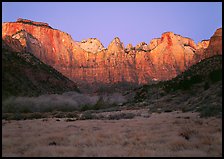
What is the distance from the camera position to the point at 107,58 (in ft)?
495

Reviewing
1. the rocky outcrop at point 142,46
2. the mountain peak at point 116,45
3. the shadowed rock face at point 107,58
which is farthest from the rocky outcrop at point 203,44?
the mountain peak at point 116,45

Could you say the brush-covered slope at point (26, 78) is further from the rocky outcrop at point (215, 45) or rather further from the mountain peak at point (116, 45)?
the mountain peak at point (116, 45)

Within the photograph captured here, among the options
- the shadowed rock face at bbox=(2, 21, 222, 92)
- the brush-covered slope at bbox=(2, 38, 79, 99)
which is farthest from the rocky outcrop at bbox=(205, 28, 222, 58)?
the brush-covered slope at bbox=(2, 38, 79, 99)

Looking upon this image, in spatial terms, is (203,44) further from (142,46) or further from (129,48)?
(129,48)

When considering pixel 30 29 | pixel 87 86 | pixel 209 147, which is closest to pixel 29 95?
pixel 209 147

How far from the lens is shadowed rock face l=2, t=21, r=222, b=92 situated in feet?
445

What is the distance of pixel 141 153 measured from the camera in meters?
9.34

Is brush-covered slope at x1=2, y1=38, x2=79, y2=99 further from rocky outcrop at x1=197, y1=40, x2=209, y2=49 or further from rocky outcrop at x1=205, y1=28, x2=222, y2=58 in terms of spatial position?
rocky outcrop at x1=197, y1=40, x2=209, y2=49

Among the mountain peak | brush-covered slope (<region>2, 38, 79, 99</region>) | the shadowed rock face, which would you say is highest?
the mountain peak

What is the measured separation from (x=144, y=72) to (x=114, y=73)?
16.3 meters

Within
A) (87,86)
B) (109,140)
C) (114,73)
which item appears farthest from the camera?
(114,73)

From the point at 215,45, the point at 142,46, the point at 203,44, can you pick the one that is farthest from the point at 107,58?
the point at 215,45

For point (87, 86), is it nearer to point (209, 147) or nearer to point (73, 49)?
point (73, 49)

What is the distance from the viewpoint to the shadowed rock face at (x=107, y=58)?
135500mm
